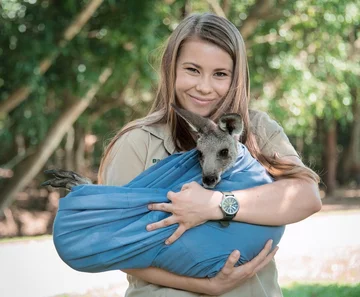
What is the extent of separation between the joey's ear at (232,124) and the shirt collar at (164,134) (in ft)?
0.95

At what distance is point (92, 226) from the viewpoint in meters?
2.78

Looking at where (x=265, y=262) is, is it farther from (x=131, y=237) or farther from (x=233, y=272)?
(x=131, y=237)

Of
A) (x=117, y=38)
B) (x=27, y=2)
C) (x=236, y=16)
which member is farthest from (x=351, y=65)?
(x=27, y=2)

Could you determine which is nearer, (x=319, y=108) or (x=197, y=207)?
(x=197, y=207)

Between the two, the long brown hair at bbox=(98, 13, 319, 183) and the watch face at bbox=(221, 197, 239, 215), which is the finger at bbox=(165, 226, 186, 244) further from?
the long brown hair at bbox=(98, 13, 319, 183)

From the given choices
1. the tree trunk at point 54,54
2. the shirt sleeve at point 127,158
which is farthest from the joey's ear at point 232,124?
the tree trunk at point 54,54

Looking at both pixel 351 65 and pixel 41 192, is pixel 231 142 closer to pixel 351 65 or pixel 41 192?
pixel 351 65

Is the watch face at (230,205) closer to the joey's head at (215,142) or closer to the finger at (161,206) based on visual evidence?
the joey's head at (215,142)

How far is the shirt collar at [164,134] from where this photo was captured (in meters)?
3.15

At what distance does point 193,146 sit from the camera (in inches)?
129

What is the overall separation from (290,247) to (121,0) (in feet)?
17.0

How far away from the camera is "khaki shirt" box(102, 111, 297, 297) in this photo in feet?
9.82

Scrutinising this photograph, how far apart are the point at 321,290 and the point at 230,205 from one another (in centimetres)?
377

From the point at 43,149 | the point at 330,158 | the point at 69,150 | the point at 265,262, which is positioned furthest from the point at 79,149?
the point at 265,262
